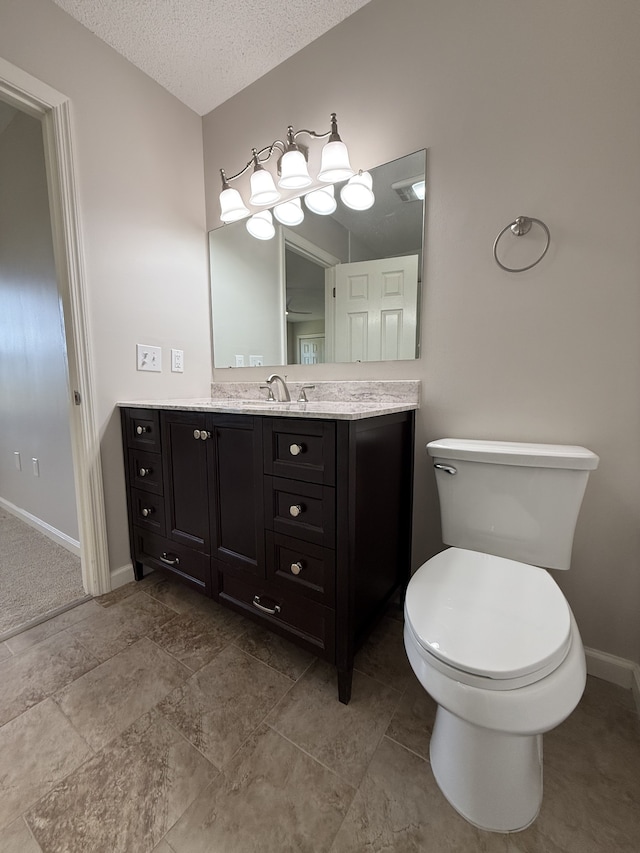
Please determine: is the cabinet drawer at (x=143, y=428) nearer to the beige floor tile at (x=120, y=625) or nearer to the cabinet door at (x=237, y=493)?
the cabinet door at (x=237, y=493)

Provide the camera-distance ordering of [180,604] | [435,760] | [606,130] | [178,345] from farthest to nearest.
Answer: [178,345], [180,604], [606,130], [435,760]

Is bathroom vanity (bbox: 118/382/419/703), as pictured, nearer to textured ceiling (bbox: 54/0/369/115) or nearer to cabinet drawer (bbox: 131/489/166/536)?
cabinet drawer (bbox: 131/489/166/536)

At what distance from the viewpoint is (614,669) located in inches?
44.1

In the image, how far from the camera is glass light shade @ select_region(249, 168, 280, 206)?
62.4 inches

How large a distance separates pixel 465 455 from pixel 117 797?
1.26 m

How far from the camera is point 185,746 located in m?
0.92

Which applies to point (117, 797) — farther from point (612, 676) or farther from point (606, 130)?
point (606, 130)

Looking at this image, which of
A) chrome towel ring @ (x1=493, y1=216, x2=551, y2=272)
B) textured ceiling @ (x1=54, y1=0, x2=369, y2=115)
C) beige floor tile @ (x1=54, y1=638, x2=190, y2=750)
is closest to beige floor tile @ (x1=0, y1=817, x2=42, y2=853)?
beige floor tile @ (x1=54, y1=638, x2=190, y2=750)

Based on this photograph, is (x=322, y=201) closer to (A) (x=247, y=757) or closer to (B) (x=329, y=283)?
(B) (x=329, y=283)

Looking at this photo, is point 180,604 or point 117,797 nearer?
point 117,797

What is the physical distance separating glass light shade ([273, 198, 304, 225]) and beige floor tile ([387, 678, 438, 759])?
1.91 m

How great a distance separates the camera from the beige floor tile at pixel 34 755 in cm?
81

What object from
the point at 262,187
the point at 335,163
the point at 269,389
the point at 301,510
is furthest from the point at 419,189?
the point at 301,510

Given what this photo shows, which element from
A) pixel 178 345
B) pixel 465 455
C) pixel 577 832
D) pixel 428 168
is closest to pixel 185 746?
pixel 577 832
